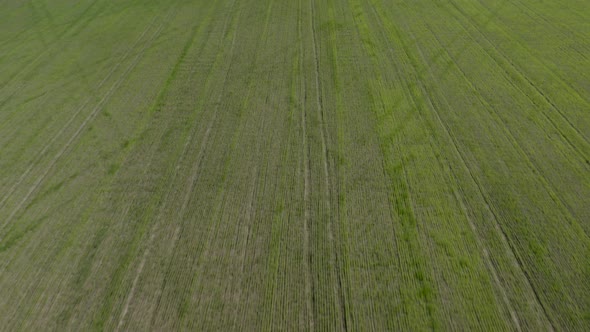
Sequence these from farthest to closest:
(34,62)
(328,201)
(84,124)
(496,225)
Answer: (34,62) → (84,124) → (328,201) → (496,225)

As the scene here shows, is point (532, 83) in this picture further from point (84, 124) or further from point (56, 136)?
point (56, 136)

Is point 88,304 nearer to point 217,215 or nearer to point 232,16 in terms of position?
point 217,215

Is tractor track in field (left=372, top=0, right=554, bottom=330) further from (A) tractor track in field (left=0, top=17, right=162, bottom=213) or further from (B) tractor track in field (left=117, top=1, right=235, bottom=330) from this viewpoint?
(A) tractor track in field (left=0, top=17, right=162, bottom=213)

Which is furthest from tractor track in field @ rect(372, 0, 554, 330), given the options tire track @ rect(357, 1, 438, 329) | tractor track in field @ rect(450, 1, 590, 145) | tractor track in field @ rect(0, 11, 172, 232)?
tractor track in field @ rect(0, 11, 172, 232)

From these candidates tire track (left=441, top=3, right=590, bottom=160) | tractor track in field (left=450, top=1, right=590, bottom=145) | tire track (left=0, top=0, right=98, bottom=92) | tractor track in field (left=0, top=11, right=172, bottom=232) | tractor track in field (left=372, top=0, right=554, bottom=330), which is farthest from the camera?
tire track (left=0, top=0, right=98, bottom=92)

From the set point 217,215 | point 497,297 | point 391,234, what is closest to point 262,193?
point 217,215

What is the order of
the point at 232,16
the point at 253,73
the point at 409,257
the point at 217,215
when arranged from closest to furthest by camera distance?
the point at 409,257 → the point at 217,215 → the point at 253,73 → the point at 232,16

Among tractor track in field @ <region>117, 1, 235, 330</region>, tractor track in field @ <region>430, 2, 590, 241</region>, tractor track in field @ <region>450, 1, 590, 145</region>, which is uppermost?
tractor track in field @ <region>450, 1, 590, 145</region>

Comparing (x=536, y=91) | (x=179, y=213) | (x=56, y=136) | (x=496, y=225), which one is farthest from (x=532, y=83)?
(x=56, y=136)
